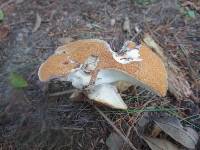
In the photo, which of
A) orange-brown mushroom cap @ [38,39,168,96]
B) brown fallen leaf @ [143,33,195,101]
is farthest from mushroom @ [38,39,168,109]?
brown fallen leaf @ [143,33,195,101]

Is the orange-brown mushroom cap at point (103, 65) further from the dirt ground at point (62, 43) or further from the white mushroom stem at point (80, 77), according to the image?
the dirt ground at point (62, 43)

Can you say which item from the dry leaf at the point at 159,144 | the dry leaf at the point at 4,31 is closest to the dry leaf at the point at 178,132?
the dry leaf at the point at 159,144

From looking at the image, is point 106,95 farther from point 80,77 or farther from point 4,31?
point 4,31

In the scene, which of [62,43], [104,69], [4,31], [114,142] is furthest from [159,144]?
[4,31]

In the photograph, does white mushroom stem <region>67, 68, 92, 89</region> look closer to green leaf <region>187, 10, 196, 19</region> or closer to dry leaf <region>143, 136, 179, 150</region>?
dry leaf <region>143, 136, 179, 150</region>

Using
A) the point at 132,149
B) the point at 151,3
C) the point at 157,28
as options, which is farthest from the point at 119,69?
the point at 151,3

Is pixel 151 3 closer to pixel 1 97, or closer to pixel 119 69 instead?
pixel 119 69
